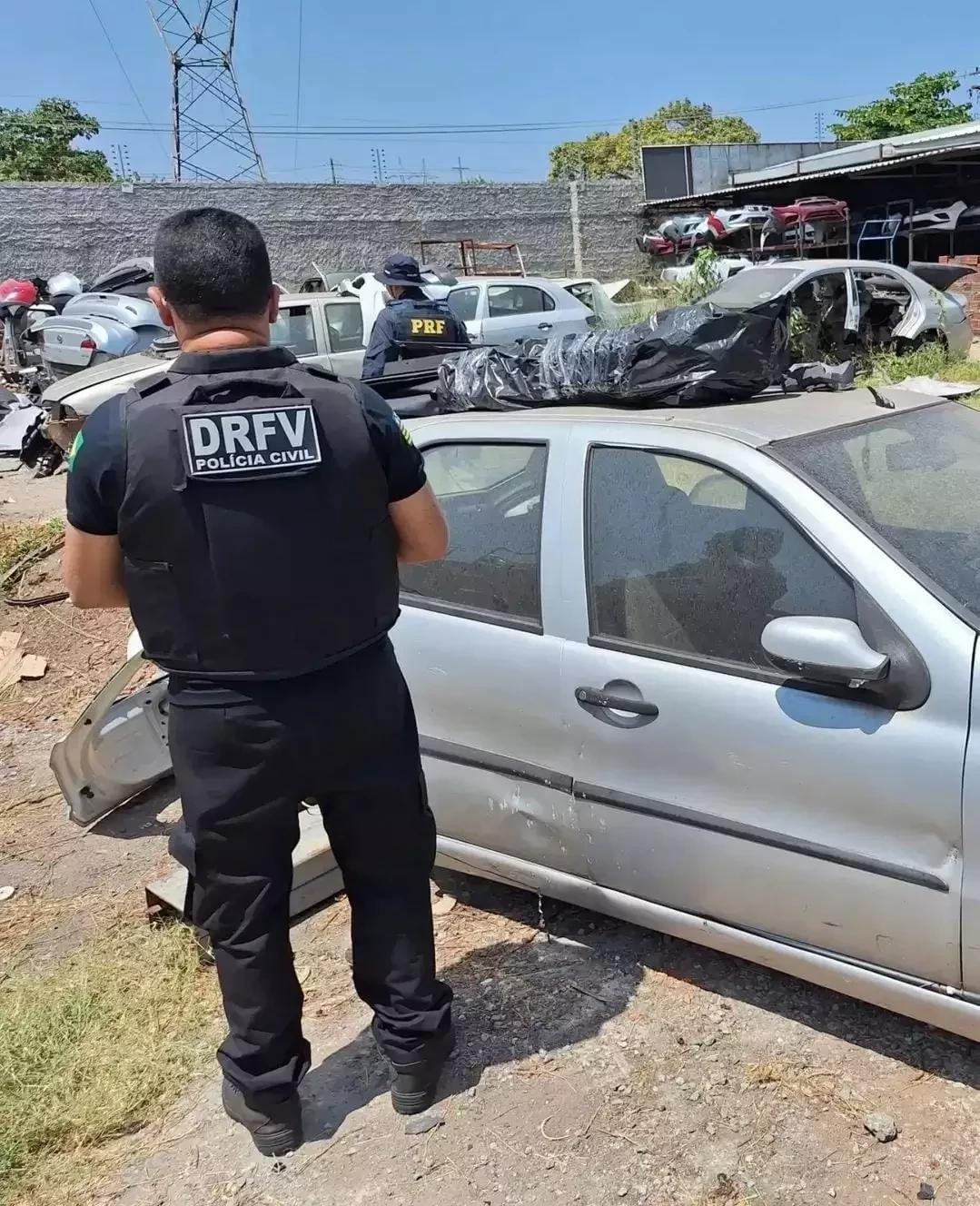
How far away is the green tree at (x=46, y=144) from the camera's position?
37.9 meters

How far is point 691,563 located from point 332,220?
23.1 metres

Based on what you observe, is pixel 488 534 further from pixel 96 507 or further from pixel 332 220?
pixel 332 220

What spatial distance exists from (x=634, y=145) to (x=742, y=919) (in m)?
48.9

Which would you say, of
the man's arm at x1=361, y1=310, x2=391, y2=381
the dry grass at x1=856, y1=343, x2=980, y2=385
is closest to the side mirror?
the man's arm at x1=361, y1=310, x2=391, y2=381

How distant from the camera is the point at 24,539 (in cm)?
750

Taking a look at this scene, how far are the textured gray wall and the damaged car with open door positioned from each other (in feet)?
34.2

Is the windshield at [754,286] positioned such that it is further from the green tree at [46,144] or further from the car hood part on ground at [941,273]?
the green tree at [46,144]

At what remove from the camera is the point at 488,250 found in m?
24.7

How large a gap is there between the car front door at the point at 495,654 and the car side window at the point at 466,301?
34.0 feet

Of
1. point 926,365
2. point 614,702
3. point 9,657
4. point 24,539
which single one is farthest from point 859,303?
point 614,702

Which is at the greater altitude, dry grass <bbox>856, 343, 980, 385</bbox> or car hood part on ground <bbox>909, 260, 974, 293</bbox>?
car hood part on ground <bbox>909, 260, 974, 293</bbox>

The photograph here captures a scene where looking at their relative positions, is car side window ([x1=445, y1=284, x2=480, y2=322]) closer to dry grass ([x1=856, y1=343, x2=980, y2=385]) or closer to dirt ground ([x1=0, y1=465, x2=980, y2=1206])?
dry grass ([x1=856, y1=343, x2=980, y2=385])

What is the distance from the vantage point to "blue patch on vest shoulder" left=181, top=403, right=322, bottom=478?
190cm

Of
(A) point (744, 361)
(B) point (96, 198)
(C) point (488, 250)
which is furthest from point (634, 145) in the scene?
(A) point (744, 361)
